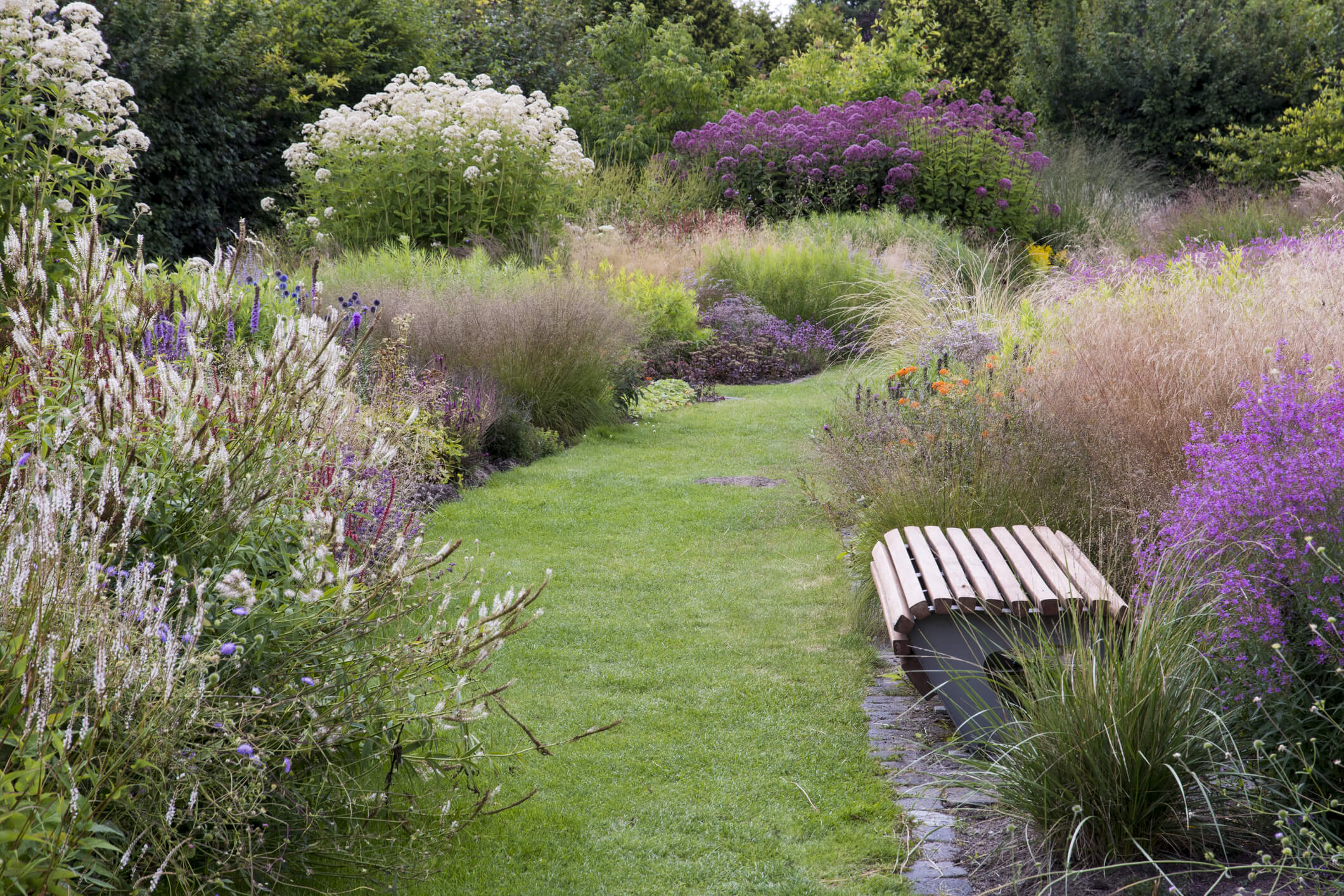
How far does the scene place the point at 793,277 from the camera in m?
13.5

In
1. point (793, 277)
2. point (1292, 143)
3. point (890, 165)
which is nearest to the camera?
point (793, 277)

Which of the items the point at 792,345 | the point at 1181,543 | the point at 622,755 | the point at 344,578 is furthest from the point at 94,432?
the point at 792,345

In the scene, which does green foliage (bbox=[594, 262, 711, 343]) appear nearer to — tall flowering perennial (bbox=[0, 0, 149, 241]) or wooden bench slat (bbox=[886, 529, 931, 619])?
tall flowering perennial (bbox=[0, 0, 149, 241])

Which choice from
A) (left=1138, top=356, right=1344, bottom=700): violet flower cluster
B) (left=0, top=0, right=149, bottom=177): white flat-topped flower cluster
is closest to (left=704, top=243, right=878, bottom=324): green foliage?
(left=0, top=0, right=149, bottom=177): white flat-topped flower cluster

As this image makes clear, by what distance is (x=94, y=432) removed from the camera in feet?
8.24

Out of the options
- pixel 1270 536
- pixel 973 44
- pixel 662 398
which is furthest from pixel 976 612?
pixel 973 44

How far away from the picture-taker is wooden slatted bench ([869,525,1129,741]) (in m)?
3.30

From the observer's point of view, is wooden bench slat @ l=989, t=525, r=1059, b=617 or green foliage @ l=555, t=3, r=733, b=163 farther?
green foliage @ l=555, t=3, r=733, b=163

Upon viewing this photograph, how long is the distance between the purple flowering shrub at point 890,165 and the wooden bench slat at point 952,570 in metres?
13.3

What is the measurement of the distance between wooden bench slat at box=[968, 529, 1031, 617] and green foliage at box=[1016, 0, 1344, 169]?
18957 millimetres

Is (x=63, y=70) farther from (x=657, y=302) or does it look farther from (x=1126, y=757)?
(x=1126, y=757)

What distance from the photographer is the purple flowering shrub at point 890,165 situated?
16797 mm

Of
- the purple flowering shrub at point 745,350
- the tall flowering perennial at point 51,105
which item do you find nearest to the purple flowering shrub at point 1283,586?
the tall flowering perennial at point 51,105

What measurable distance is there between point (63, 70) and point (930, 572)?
224 inches
